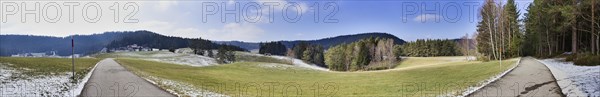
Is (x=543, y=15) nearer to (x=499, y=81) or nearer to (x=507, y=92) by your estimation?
(x=499, y=81)

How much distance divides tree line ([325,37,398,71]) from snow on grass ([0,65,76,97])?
5819 centimetres

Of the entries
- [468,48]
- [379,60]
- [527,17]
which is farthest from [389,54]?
[527,17]

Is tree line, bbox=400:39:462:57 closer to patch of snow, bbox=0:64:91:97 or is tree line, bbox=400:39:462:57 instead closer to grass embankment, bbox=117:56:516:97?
Answer: grass embankment, bbox=117:56:516:97

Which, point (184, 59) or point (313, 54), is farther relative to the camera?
point (313, 54)

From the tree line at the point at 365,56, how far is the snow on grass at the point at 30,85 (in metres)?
58.2

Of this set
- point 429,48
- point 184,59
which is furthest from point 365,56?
point 184,59

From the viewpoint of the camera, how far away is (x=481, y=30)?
195ft

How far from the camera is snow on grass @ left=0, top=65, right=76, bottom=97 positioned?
49.9 ft

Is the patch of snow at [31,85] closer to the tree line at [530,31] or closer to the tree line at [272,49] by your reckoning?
the tree line at [530,31]

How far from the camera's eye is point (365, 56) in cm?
8019

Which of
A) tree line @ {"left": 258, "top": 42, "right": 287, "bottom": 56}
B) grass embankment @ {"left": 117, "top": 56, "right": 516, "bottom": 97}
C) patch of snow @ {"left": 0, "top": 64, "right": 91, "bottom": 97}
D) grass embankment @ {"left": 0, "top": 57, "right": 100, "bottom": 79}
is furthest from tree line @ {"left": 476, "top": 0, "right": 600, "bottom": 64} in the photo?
tree line @ {"left": 258, "top": 42, "right": 287, "bottom": 56}

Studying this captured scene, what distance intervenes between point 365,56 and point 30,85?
225ft

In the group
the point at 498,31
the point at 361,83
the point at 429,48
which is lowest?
the point at 361,83

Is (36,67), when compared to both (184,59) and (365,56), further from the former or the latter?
(365,56)
